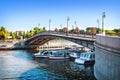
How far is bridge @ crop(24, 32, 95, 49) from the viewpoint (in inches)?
2548

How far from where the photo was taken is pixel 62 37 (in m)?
87.8

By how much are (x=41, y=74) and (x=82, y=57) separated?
1734 cm

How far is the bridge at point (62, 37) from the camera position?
212 feet

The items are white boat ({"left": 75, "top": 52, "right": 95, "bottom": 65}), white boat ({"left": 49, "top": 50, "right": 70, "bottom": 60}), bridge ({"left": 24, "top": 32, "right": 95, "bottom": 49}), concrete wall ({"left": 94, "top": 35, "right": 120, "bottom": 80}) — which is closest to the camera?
concrete wall ({"left": 94, "top": 35, "right": 120, "bottom": 80})

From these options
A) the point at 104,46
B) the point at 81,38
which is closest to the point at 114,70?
the point at 104,46

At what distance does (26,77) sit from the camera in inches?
1795

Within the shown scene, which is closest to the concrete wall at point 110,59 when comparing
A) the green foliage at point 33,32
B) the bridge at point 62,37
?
the bridge at point 62,37

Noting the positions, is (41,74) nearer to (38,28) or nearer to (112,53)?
(112,53)

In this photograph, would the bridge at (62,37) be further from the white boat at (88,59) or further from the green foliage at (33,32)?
the green foliage at (33,32)

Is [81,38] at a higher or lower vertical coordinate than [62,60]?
higher

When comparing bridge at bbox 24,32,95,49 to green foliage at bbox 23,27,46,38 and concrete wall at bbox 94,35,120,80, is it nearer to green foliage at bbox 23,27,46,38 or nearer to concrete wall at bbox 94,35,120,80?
concrete wall at bbox 94,35,120,80

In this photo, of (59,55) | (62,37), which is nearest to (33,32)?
(62,37)

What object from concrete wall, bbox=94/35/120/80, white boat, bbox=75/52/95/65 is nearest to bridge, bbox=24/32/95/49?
white boat, bbox=75/52/95/65

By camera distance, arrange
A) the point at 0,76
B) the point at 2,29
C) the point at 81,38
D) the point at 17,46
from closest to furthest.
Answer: the point at 0,76
the point at 81,38
the point at 17,46
the point at 2,29
